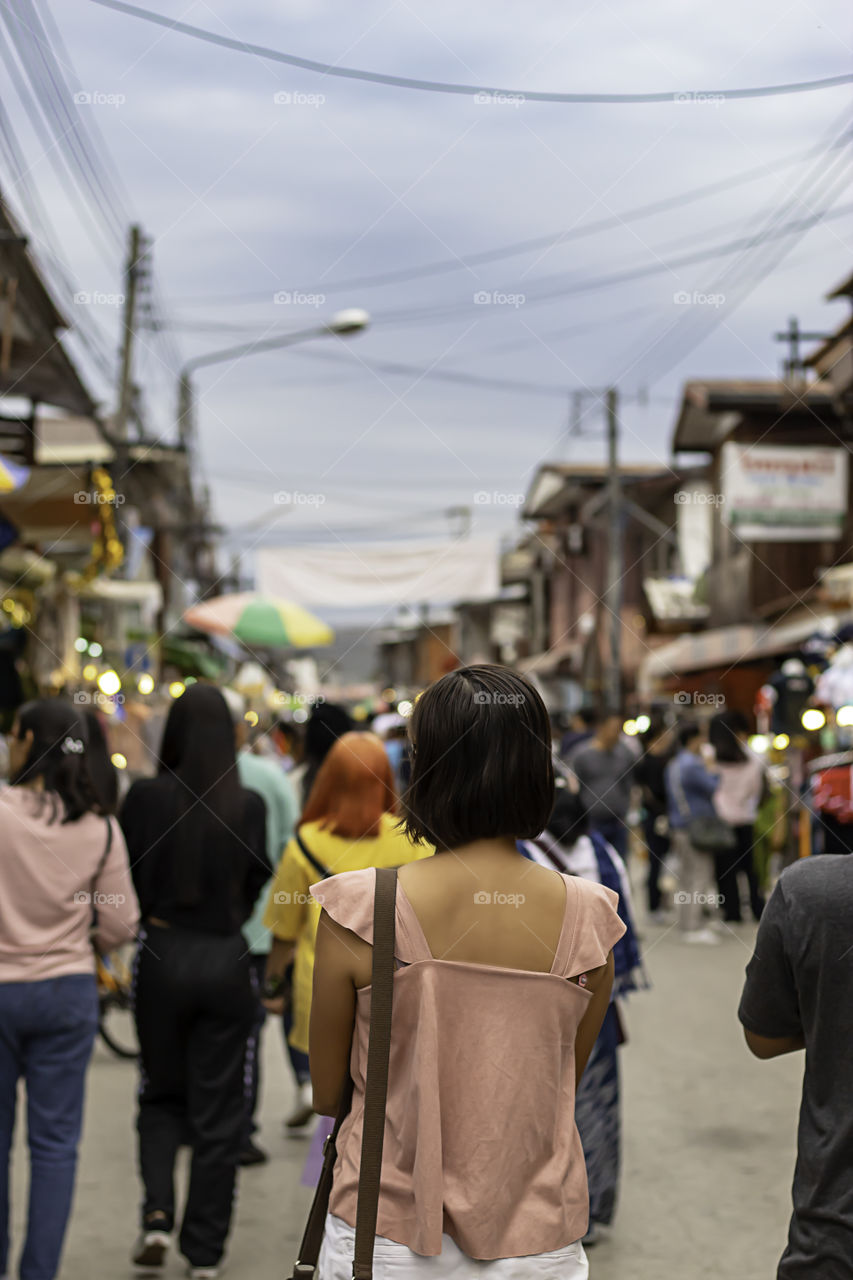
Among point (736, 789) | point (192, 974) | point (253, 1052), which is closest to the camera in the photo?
point (192, 974)

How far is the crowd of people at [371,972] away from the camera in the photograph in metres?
2.25

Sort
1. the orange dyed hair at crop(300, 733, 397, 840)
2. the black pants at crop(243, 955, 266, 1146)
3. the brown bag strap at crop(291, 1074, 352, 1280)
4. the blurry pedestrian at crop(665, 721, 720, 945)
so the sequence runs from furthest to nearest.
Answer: the blurry pedestrian at crop(665, 721, 720, 945)
the black pants at crop(243, 955, 266, 1146)
the orange dyed hair at crop(300, 733, 397, 840)
the brown bag strap at crop(291, 1074, 352, 1280)

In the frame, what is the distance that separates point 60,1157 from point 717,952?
824cm

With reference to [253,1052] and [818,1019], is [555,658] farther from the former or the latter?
[818,1019]

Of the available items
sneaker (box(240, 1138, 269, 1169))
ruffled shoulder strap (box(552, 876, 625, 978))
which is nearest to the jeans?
sneaker (box(240, 1138, 269, 1169))

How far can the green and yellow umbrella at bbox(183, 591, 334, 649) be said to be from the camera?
467 inches

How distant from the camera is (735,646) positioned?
2086 centimetres

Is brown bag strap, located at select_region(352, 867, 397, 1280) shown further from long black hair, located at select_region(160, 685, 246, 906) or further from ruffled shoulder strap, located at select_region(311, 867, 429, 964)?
long black hair, located at select_region(160, 685, 246, 906)

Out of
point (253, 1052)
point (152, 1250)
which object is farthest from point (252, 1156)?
point (152, 1250)

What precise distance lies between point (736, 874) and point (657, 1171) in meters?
7.25

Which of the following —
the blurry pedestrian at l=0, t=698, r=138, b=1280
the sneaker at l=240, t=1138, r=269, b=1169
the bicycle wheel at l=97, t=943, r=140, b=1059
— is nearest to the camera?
the blurry pedestrian at l=0, t=698, r=138, b=1280

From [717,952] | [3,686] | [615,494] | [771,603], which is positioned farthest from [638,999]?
[615,494]

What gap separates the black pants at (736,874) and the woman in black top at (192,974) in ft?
27.4

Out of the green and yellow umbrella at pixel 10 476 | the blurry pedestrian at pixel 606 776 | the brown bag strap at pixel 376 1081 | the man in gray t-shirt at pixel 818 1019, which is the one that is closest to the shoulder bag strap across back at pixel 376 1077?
the brown bag strap at pixel 376 1081
